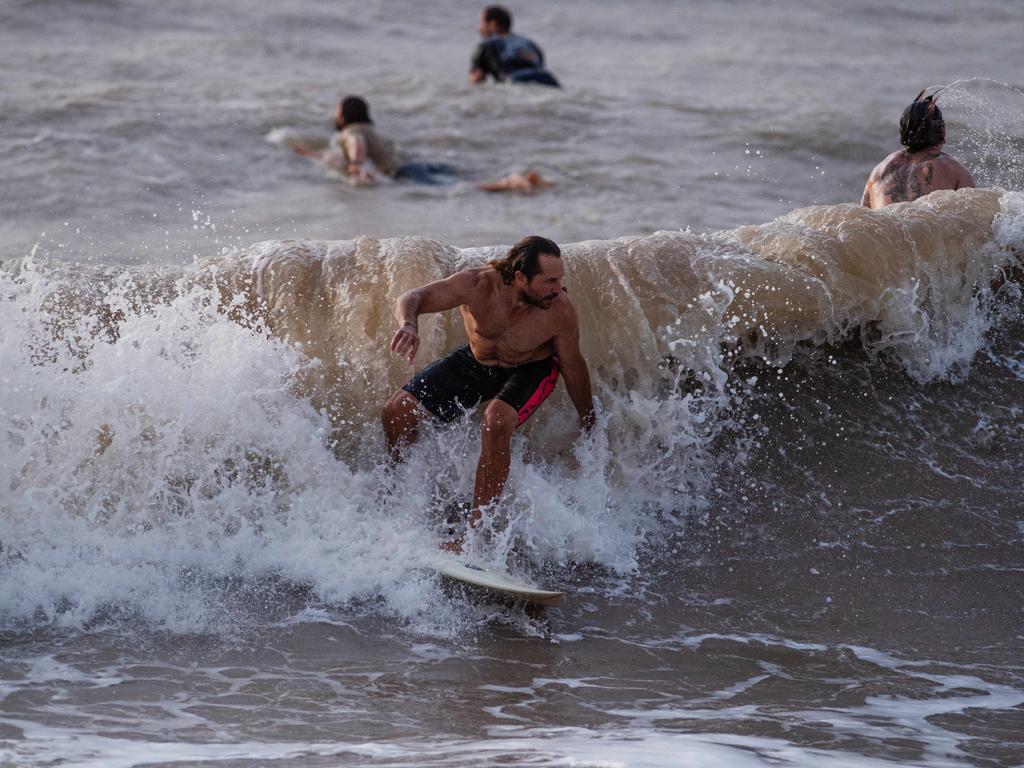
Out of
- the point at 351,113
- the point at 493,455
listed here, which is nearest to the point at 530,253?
the point at 493,455

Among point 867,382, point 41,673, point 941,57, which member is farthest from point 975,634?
point 941,57

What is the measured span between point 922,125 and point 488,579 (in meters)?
3.90

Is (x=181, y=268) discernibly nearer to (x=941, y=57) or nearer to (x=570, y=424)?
(x=570, y=424)

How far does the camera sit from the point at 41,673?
4062mm

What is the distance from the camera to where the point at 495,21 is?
13.8 metres

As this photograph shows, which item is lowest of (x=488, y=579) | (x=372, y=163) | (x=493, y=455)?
(x=488, y=579)

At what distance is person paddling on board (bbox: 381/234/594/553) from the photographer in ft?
16.6

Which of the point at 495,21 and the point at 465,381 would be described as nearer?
the point at 465,381

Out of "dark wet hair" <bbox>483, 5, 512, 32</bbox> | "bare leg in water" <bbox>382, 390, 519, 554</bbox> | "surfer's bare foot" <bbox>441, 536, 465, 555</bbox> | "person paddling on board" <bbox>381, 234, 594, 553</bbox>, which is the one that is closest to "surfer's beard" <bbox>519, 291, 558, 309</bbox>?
"person paddling on board" <bbox>381, 234, 594, 553</bbox>

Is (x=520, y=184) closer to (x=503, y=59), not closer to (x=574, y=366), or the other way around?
(x=503, y=59)

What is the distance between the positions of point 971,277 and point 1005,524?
1494mm

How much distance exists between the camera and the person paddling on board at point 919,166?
6871 millimetres

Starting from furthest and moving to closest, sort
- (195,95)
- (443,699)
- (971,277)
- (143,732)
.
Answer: (195,95) < (971,277) < (443,699) < (143,732)

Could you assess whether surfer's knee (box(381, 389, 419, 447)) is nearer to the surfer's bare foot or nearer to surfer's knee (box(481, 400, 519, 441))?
surfer's knee (box(481, 400, 519, 441))
